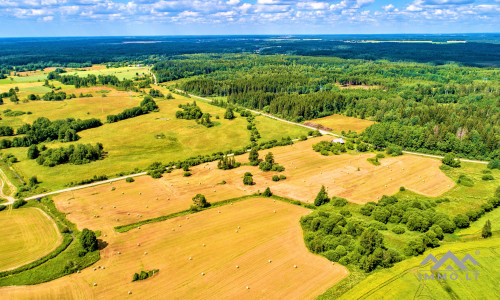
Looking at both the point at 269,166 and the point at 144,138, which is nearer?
the point at 269,166

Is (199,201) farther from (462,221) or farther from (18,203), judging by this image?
(462,221)

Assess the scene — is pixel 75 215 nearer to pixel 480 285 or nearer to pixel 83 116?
pixel 480 285

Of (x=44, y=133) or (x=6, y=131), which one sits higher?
(x=6, y=131)

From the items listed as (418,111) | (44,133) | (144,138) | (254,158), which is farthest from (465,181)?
(44,133)

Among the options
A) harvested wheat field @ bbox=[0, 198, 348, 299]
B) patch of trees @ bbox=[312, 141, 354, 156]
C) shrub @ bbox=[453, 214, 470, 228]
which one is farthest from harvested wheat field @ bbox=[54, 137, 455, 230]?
shrub @ bbox=[453, 214, 470, 228]

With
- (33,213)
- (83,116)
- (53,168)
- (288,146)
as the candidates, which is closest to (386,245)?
(288,146)

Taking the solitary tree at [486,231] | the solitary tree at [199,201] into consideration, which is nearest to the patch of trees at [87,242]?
the solitary tree at [199,201]

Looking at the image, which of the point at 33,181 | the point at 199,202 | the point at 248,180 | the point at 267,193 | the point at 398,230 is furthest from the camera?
the point at 248,180
